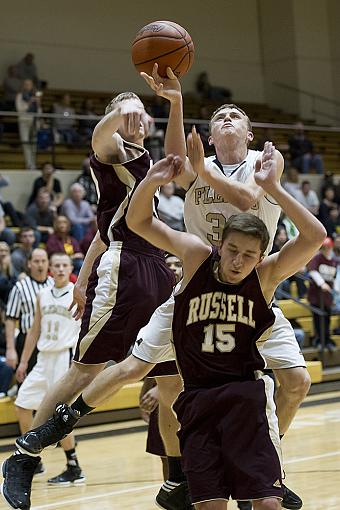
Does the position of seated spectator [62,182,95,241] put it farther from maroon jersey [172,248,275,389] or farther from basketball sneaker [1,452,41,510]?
maroon jersey [172,248,275,389]

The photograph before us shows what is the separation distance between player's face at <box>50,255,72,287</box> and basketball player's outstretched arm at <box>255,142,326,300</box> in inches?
164

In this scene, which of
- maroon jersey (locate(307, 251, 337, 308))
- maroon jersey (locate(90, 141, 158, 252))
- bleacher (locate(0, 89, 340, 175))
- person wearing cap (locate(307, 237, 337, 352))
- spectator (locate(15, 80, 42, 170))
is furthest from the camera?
bleacher (locate(0, 89, 340, 175))

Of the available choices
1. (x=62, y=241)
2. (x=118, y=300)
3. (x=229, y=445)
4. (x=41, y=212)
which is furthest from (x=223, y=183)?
(x=41, y=212)

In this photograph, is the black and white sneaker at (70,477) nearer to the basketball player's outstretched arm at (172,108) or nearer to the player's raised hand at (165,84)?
the basketball player's outstretched arm at (172,108)

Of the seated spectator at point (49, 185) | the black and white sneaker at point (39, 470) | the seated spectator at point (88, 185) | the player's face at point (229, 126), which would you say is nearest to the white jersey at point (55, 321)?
the black and white sneaker at point (39, 470)

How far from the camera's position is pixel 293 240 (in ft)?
12.8

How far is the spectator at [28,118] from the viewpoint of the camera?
48.7ft

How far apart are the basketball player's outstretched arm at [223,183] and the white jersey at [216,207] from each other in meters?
0.27

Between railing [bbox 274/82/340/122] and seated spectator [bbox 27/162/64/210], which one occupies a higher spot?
railing [bbox 274/82/340/122]

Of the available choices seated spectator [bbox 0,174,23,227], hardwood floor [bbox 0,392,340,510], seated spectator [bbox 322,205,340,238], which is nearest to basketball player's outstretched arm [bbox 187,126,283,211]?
hardwood floor [bbox 0,392,340,510]

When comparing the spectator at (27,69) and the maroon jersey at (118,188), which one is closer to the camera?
the maroon jersey at (118,188)

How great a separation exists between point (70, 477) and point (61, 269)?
1.81 meters

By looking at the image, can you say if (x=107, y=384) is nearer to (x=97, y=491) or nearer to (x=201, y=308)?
(x=201, y=308)

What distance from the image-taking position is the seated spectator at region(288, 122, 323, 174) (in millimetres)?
17906
